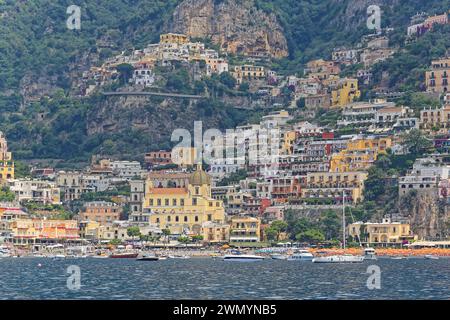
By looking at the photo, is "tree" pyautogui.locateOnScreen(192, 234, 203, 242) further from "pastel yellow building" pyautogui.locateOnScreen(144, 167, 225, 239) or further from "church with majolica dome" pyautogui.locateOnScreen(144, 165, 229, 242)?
"pastel yellow building" pyautogui.locateOnScreen(144, 167, 225, 239)

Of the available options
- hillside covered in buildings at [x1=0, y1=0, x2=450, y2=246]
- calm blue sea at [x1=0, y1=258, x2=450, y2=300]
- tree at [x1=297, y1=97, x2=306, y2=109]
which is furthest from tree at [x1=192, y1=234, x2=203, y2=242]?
tree at [x1=297, y1=97, x2=306, y2=109]

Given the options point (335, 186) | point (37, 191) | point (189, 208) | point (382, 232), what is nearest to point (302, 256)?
point (382, 232)

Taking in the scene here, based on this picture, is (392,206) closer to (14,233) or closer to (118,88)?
(14,233)

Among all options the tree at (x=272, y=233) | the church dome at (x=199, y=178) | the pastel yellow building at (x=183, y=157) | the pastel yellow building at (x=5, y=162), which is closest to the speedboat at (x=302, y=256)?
the tree at (x=272, y=233)
